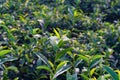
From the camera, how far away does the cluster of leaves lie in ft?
8.00

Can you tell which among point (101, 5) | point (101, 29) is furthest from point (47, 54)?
point (101, 5)

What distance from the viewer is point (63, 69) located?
2340 millimetres

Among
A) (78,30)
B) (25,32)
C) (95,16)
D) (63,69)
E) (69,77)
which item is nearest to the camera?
(69,77)

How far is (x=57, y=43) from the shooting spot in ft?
8.48

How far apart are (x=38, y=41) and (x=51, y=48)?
0.18 meters

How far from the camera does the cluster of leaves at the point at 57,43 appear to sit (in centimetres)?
244

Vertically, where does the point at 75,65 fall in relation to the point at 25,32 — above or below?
below

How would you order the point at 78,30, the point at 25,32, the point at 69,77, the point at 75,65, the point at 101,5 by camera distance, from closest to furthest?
the point at 69,77, the point at 75,65, the point at 25,32, the point at 78,30, the point at 101,5

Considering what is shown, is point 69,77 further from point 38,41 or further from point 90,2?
point 90,2

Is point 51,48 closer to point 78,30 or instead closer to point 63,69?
point 63,69

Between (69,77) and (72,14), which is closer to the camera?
(69,77)

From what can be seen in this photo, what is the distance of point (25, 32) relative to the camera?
10.0ft

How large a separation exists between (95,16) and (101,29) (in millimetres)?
411

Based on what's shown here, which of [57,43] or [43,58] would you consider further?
[57,43]
